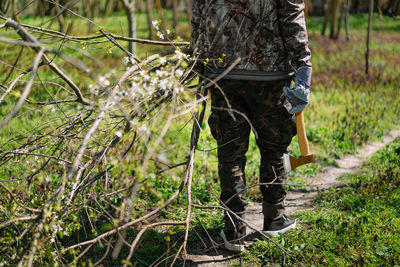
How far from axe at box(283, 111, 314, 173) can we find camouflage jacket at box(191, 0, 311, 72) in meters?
0.50

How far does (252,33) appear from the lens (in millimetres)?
2938

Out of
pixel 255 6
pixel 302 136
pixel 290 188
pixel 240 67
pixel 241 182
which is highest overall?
pixel 255 6

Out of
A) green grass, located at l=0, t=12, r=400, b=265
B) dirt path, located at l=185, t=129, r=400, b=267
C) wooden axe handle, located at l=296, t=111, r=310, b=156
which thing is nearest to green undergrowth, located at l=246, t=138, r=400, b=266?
green grass, located at l=0, t=12, r=400, b=265

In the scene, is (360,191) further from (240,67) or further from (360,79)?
(360,79)

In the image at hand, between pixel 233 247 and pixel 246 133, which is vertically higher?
pixel 246 133

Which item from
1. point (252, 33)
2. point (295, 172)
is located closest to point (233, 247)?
point (252, 33)

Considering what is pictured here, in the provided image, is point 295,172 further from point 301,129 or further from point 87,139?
point 87,139

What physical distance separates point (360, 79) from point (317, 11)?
83.7 feet

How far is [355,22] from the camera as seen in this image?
25.7 m

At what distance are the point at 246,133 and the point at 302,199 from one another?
1.61 metres

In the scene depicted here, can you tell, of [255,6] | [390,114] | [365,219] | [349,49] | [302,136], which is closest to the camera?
[255,6]

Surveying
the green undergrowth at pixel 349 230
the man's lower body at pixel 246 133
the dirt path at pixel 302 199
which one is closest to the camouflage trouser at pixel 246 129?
the man's lower body at pixel 246 133

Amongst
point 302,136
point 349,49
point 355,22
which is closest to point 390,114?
point 302,136

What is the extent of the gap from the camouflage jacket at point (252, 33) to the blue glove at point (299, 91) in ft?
0.21
